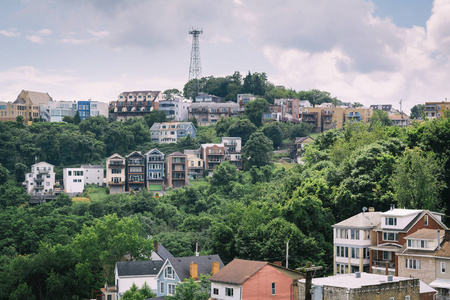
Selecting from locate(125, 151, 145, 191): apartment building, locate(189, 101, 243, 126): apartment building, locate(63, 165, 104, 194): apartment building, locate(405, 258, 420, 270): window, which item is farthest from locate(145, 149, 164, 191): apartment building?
locate(405, 258, 420, 270): window

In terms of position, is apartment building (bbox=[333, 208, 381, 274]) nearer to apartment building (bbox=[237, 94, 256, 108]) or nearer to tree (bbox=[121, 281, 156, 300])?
tree (bbox=[121, 281, 156, 300])

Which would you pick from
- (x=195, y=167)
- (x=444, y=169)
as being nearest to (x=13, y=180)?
(x=195, y=167)

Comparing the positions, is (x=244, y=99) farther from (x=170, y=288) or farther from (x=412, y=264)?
(x=412, y=264)

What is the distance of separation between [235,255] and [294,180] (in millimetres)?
9963

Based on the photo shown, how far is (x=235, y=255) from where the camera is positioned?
5916cm

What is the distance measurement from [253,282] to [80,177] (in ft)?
253

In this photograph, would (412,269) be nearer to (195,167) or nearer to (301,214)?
Answer: (301,214)

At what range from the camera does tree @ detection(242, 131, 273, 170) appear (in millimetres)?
121869

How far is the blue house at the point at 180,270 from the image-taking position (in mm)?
51188

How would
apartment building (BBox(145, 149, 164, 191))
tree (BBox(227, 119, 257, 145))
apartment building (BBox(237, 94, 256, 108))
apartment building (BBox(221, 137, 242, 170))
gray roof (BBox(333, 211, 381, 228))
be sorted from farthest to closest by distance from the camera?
apartment building (BBox(237, 94, 256, 108))
tree (BBox(227, 119, 257, 145))
apartment building (BBox(221, 137, 242, 170))
apartment building (BBox(145, 149, 164, 191))
gray roof (BBox(333, 211, 381, 228))

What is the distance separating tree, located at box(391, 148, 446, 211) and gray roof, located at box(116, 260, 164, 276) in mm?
20287

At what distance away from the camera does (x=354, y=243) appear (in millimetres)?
50344

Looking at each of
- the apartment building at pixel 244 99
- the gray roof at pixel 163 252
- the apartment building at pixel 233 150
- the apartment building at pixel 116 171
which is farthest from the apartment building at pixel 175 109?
the gray roof at pixel 163 252

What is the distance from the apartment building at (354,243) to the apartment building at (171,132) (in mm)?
87711
